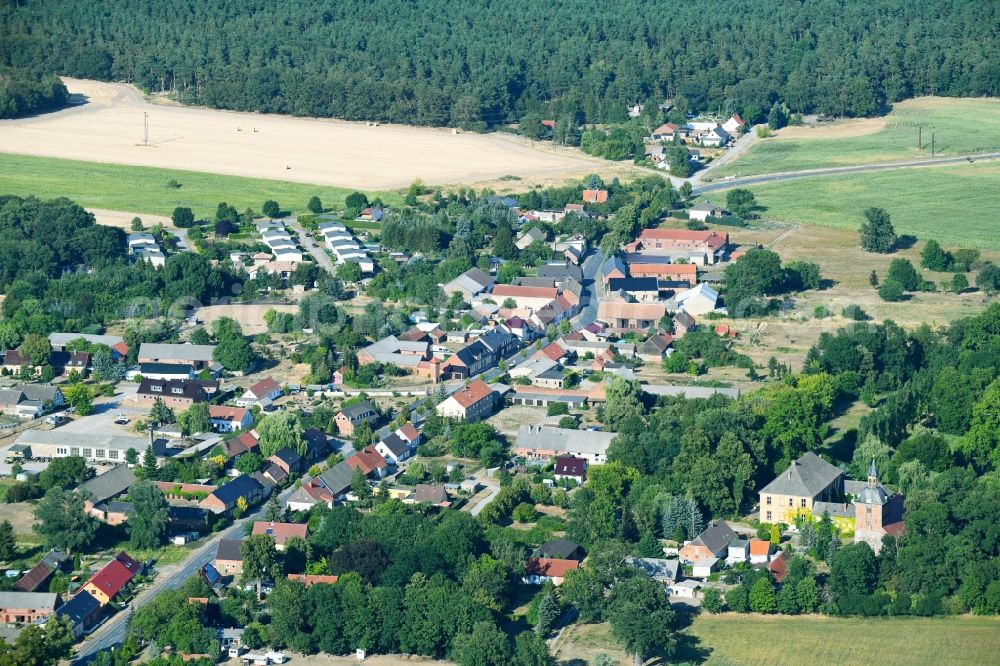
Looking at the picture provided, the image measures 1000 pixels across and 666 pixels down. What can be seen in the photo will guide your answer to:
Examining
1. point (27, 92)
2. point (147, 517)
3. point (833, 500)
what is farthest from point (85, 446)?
point (27, 92)

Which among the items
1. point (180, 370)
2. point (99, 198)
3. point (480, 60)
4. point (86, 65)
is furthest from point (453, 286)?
point (86, 65)

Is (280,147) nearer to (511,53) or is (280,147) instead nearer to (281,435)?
(511,53)

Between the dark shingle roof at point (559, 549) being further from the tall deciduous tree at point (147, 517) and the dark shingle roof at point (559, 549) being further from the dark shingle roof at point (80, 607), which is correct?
the dark shingle roof at point (80, 607)

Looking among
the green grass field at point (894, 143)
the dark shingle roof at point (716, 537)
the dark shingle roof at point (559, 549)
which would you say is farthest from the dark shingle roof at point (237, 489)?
the green grass field at point (894, 143)

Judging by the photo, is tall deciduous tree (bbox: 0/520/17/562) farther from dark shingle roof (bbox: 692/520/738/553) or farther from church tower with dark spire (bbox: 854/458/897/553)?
church tower with dark spire (bbox: 854/458/897/553)

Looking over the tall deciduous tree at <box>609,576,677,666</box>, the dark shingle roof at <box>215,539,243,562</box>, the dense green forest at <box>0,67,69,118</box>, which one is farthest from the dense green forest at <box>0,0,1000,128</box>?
the tall deciduous tree at <box>609,576,677,666</box>

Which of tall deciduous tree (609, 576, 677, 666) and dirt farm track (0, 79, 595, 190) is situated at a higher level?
dirt farm track (0, 79, 595, 190)

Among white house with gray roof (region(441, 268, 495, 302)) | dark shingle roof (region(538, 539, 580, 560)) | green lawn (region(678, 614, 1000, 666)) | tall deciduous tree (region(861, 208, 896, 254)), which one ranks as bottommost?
green lawn (region(678, 614, 1000, 666))
